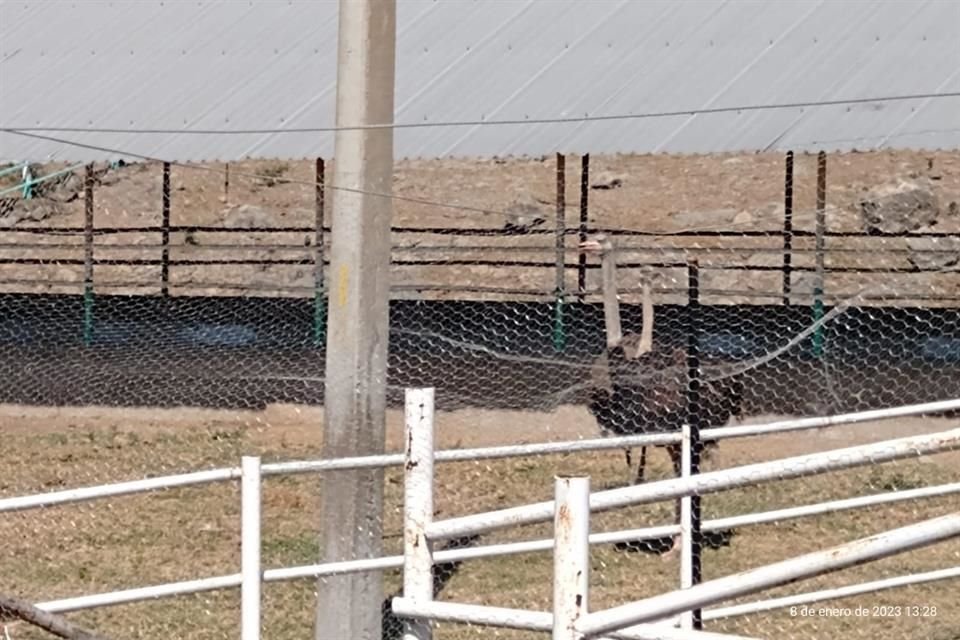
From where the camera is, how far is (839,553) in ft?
9.78

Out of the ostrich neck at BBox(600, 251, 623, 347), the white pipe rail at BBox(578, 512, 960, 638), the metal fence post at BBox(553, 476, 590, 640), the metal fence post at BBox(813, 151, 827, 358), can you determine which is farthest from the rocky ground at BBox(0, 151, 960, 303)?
the white pipe rail at BBox(578, 512, 960, 638)

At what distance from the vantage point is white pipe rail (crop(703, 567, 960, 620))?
278 inches

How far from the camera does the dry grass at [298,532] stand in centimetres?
783

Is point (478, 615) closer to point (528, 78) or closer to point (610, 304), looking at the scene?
point (610, 304)

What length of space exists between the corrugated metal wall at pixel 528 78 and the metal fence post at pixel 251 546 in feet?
23.2

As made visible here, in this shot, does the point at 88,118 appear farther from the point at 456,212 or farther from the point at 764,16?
the point at 456,212

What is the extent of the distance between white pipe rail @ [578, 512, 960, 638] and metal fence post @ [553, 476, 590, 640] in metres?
0.04

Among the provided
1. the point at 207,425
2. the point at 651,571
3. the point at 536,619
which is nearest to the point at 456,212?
the point at 207,425

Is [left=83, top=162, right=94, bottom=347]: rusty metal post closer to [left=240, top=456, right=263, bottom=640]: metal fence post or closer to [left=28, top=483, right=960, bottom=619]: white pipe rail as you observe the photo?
[left=28, top=483, right=960, bottom=619]: white pipe rail

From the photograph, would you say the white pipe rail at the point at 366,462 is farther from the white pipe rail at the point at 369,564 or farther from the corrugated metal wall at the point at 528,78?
the corrugated metal wall at the point at 528,78

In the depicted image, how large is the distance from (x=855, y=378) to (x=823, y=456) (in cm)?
1002

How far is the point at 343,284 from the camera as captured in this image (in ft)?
22.1

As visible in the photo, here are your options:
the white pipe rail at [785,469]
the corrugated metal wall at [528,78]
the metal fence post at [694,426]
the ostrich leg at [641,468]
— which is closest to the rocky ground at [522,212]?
the corrugated metal wall at [528,78]

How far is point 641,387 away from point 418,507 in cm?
659
